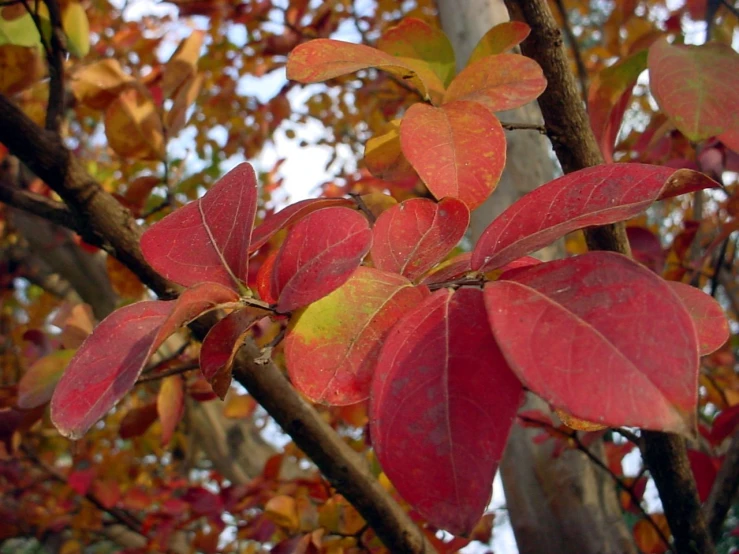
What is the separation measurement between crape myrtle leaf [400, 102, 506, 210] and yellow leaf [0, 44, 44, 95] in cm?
60

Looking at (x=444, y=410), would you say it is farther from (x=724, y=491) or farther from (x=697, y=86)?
(x=724, y=491)

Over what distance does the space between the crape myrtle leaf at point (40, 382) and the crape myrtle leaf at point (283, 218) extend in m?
0.37

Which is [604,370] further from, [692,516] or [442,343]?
[692,516]

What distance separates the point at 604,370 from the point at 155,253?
270 millimetres

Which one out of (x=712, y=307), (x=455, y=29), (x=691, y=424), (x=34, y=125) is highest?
(x=455, y=29)

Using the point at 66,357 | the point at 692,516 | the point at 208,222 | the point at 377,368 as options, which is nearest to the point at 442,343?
the point at 377,368

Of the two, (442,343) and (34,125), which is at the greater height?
(34,125)

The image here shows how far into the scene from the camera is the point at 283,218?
0.46m

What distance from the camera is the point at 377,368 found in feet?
0.99

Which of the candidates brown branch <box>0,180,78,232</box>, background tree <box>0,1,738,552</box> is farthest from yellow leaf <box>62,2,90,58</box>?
brown branch <box>0,180,78,232</box>

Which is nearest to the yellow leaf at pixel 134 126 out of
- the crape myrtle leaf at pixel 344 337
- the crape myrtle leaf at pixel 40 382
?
the crape myrtle leaf at pixel 40 382

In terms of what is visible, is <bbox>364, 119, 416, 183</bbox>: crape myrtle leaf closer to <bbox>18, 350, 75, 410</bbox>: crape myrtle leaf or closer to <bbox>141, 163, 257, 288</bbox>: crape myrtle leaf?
<bbox>141, 163, 257, 288</bbox>: crape myrtle leaf

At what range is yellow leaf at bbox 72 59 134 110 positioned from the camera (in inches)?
36.0

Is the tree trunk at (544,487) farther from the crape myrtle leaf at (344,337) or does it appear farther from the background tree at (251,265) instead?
the crape myrtle leaf at (344,337)
